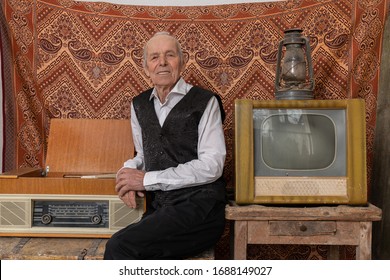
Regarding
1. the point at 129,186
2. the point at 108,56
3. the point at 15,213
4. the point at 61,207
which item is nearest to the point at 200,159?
the point at 129,186

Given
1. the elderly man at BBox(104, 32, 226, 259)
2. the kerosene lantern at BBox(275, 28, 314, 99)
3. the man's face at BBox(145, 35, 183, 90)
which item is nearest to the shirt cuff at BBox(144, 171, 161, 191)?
the elderly man at BBox(104, 32, 226, 259)

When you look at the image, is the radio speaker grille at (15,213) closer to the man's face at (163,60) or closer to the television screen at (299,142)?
the man's face at (163,60)

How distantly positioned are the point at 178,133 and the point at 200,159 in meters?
0.14

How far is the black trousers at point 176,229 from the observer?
1.63m

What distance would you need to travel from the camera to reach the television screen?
176 cm

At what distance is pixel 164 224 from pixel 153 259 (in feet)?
0.41

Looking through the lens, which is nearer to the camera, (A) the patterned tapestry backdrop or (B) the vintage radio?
(B) the vintage radio

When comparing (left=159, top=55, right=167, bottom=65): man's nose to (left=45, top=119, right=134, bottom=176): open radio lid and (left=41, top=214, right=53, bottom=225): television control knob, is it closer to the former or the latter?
(left=45, top=119, right=134, bottom=176): open radio lid

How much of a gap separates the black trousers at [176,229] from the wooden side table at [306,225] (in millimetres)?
83

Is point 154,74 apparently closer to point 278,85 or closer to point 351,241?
point 278,85

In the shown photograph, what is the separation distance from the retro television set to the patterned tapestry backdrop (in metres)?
0.55

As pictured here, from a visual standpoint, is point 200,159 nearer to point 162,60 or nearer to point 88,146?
point 162,60

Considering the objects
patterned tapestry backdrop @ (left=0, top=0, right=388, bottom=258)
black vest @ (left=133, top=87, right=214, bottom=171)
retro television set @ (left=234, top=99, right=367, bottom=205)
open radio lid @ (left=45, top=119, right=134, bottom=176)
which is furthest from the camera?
patterned tapestry backdrop @ (left=0, top=0, right=388, bottom=258)

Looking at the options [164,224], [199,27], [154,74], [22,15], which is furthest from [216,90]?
[22,15]
